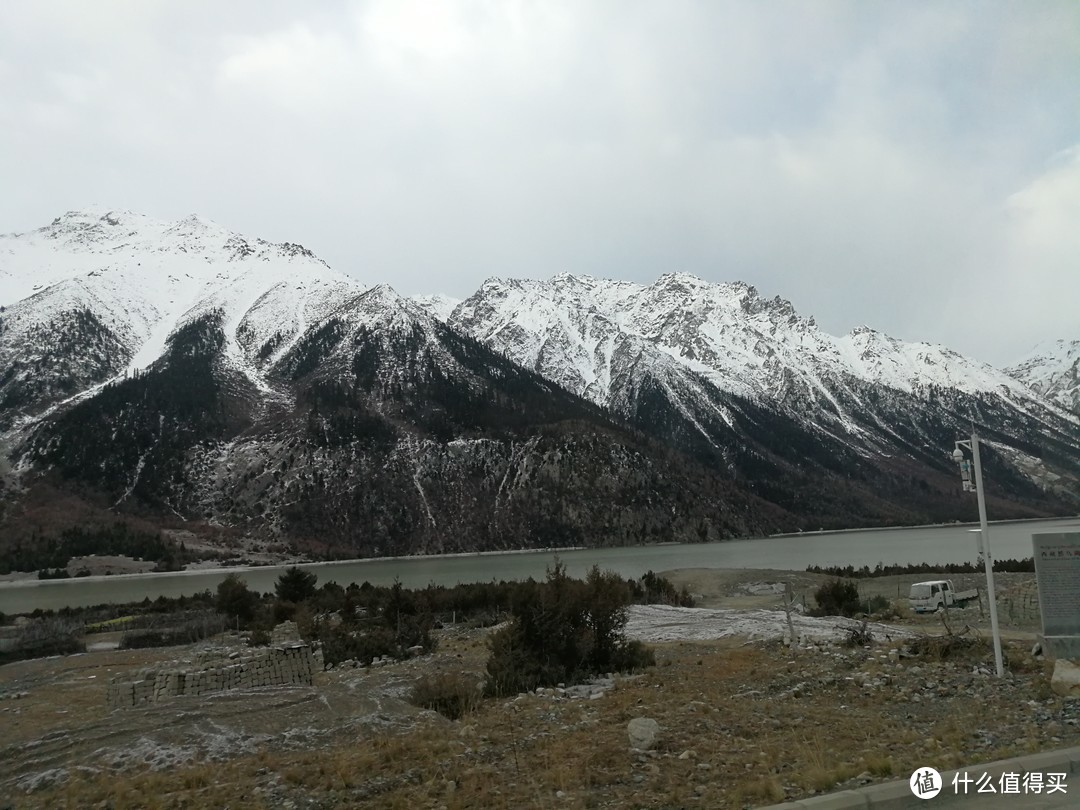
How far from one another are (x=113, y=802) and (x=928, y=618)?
23.4 m

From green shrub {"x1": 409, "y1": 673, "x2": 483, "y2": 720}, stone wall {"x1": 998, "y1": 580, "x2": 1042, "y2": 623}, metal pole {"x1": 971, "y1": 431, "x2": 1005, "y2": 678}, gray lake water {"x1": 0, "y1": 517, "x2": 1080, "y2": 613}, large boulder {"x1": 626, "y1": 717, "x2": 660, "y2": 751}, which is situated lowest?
gray lake water {"x1": 0, "y1": 517, "x2": 1080, "y2": 613}

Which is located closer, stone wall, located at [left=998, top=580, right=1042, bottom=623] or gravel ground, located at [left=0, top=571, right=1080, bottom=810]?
gravel ground, located at [left=0, top=571, right=1080, bottom=810]

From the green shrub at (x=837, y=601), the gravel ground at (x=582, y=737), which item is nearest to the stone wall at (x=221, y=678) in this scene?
the gravel ground at (x=582, y=737)

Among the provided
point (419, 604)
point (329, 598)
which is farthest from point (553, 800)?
point (329, 598)

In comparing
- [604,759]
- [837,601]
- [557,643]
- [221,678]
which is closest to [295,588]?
[221,678]

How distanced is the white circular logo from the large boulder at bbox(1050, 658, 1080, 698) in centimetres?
493

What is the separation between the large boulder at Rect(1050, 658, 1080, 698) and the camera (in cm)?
1026

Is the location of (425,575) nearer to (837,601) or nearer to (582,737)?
(837,601)

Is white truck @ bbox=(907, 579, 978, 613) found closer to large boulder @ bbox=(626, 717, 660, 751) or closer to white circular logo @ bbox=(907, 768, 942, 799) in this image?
large boulder @ bbox=(626, 717, 660, 751)

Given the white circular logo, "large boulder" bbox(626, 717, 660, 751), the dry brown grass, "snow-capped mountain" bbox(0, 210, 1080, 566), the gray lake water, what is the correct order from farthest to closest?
"snow-capped mountain" bbox(0, 210, 1080, 566) → the gray lake water → "large boulder" bbox(626, 717, 660, 751) → the dry brown grass → the white circular logo

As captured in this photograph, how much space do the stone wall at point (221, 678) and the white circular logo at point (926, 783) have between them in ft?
43.4

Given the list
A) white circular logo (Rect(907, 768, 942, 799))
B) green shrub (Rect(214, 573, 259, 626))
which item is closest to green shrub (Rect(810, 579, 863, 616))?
white circular logo (Rect(907, 768, 942, 799))

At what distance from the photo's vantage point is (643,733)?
9477 mm

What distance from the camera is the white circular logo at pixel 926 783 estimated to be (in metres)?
6.43
